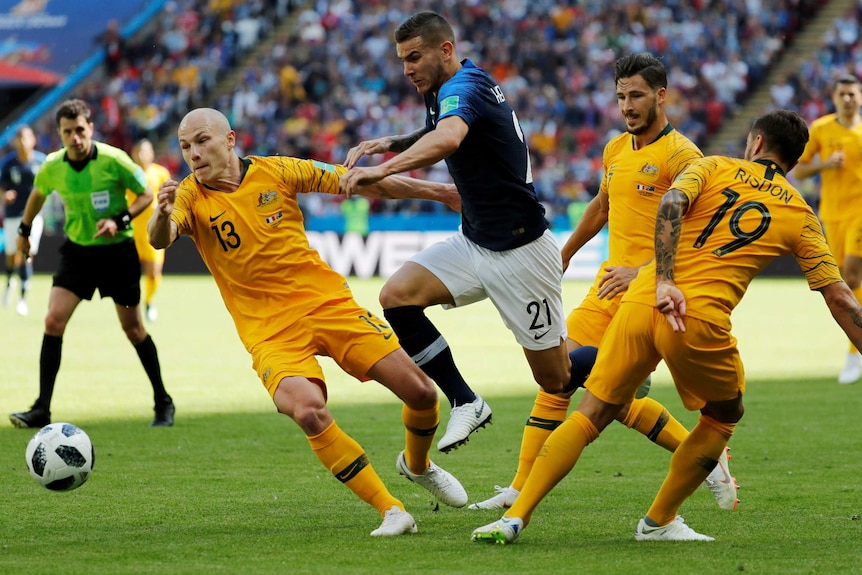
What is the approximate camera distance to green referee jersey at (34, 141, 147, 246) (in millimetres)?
9578

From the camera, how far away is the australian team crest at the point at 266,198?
20.5ft

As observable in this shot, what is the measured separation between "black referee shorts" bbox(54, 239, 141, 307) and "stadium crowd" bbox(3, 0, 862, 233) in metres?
19.8

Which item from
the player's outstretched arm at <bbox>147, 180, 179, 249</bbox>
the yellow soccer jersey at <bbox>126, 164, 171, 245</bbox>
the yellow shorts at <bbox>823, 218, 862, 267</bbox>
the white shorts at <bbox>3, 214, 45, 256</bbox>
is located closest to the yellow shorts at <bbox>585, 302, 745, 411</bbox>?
the player's outstretched arm at <bbox>147, 180, 179, 249</bbox>

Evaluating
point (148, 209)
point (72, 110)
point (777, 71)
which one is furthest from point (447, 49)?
point (777, 71)

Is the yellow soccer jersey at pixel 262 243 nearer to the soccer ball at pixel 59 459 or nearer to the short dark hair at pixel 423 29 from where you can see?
the short dark hair at pixel 423 29

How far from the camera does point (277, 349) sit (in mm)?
6070

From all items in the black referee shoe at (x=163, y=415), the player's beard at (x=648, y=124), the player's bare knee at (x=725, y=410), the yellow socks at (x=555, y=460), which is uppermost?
the player's beard at (x=648, y=124)

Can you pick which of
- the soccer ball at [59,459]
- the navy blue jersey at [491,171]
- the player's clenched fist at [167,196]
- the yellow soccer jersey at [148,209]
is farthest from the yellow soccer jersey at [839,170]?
the yellow soccer jersey at [148,209]

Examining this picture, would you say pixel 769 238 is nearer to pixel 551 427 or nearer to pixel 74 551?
pixel 551 427

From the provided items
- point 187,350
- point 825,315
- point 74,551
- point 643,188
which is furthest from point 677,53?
point 74,551

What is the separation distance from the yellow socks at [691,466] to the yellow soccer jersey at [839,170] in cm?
648

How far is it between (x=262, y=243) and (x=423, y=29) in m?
1.35

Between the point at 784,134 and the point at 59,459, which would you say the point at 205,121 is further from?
the point at 784,134

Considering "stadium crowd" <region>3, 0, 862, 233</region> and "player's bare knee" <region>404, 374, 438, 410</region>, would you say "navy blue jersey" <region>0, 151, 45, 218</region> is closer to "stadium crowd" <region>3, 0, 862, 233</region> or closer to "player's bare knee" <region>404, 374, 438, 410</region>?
"stadium crowd" <region>3, 0, 862, 233</region>
